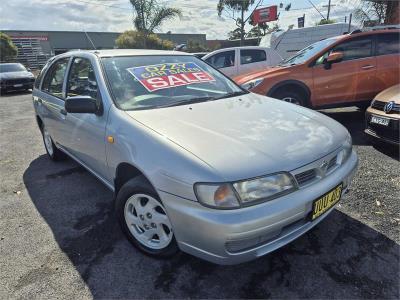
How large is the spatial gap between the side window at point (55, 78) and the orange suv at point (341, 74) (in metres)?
3.23

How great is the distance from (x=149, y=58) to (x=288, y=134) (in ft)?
5.90

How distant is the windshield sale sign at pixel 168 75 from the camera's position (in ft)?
10.2

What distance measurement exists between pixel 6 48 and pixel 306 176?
99.9 feet

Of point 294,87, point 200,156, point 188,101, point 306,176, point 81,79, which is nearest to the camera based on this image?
point 200,156

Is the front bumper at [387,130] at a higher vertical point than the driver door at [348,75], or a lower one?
lower

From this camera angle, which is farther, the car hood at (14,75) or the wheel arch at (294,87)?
the car hood at (14,75)

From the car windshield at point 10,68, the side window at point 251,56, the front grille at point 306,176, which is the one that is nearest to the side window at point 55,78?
the front grille at point 306,176

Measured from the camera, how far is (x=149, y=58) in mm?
3504

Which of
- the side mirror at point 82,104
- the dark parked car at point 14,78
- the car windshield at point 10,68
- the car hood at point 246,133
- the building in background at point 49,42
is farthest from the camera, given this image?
the building in background at point 49,42

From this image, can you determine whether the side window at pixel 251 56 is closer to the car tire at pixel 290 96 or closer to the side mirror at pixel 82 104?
the car tire at pixel 290 96

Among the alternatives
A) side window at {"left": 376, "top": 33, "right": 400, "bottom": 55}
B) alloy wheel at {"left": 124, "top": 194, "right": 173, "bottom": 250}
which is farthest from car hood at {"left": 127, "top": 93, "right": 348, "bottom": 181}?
side window at {"left": 376, "top": 33, "right": 400, "bottom": 55}

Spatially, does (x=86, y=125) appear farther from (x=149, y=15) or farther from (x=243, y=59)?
(x=149, y=15)

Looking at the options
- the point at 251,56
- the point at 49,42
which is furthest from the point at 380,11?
the point at 49,42

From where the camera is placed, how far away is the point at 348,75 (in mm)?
5996
